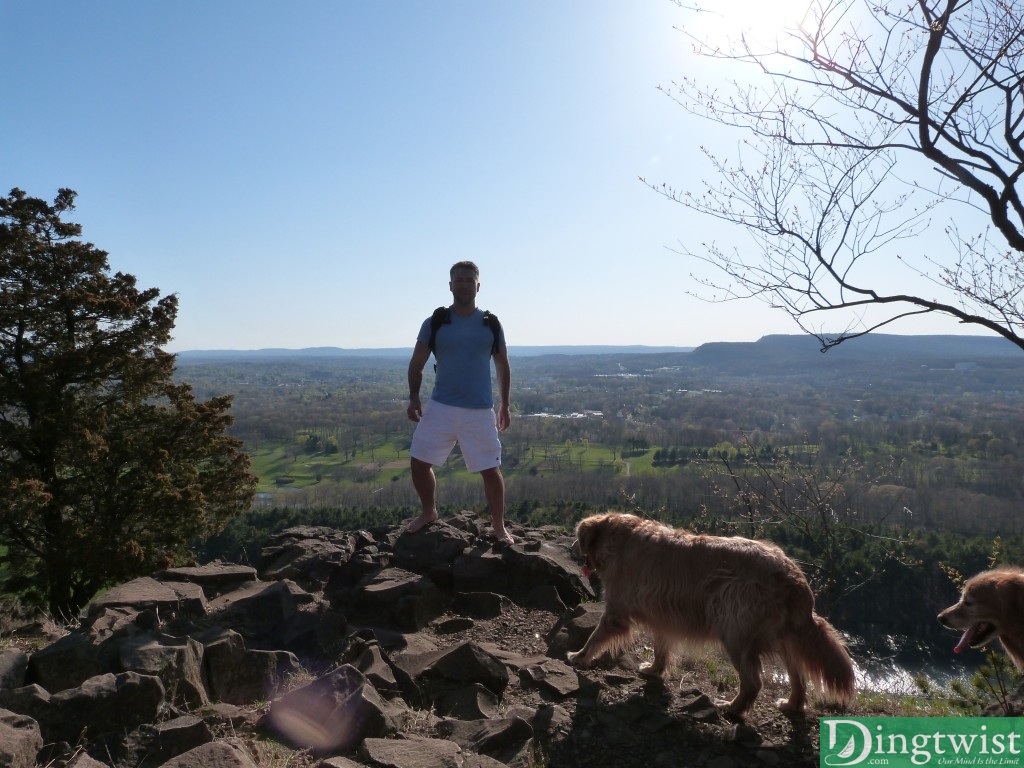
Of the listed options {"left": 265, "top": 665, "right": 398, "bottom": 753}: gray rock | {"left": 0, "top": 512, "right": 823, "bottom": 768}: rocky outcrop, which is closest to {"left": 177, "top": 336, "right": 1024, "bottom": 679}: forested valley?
{"left": 0, "top": 512, "right": 823, "bottom": 768}: rocky outcrop

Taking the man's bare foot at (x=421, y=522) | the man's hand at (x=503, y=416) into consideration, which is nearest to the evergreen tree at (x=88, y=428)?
Result: the man's bare foot at (x=421, y=522)

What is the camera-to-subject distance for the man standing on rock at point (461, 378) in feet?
17.6

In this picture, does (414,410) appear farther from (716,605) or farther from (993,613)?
(993,613)

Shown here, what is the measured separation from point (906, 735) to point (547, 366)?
11486 cm

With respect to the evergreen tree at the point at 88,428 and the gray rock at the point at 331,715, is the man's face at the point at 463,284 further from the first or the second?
the evergreen tree at the point at 88,428

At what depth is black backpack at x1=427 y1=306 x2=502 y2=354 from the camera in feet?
17.8

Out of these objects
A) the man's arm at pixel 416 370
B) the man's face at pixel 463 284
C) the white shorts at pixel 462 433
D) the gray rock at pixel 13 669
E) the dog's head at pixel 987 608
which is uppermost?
the man's face at pixel 463 284

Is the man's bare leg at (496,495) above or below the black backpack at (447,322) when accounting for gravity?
below

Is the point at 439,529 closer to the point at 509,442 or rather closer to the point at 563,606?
the point at 563,606

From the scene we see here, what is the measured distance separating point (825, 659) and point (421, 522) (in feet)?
12.3

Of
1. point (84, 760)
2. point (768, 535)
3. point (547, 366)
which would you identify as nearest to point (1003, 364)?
point (768, 535)

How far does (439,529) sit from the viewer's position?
595 cm

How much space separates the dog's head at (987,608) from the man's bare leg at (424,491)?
12.6 ft

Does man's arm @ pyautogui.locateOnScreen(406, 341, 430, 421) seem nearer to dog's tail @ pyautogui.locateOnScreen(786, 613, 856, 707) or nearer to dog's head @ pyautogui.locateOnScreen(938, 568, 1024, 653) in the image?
dog's tail @ pyautogui.locateOnScreen(786, 613, 856, 707)
